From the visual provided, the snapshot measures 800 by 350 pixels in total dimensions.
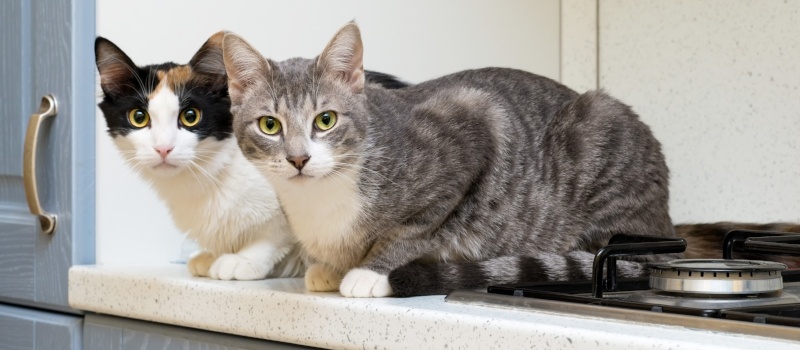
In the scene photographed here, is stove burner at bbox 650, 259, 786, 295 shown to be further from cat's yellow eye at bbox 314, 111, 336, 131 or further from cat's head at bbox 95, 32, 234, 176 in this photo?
cat's head at bbox 95, 32, 234, 176

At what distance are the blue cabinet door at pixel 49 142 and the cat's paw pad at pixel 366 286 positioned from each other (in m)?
0.60

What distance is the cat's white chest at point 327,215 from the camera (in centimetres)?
123

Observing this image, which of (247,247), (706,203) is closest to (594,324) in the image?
(247,247)

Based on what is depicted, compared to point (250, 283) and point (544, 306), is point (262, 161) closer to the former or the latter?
point (250, 283)

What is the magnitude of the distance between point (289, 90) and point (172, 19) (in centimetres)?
51

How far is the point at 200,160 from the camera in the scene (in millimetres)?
1472

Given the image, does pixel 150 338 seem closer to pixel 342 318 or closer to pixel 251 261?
pixel 251 261

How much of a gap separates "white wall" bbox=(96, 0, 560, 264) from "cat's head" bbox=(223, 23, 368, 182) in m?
0.43

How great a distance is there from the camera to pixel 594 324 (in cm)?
92

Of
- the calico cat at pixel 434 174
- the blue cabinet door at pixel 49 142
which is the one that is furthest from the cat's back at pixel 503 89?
the blue cabinet door at pixel 49 142

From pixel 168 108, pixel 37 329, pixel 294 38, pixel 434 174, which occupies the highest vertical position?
pixel 294 38

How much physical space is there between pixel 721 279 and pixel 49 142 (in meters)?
1.13

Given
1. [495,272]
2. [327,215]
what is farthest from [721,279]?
[327,215]

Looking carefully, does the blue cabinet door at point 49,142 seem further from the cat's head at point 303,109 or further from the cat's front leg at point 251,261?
the cat's head at point 303,109
